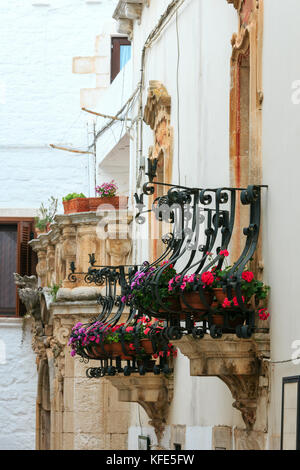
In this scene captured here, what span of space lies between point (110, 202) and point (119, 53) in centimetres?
714

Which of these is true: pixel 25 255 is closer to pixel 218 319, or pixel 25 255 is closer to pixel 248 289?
pixel 218 319

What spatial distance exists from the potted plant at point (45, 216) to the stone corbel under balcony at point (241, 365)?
12.1m

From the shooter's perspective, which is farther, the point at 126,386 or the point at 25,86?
the point at 25,86

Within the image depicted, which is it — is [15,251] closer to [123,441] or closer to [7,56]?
[7,56]

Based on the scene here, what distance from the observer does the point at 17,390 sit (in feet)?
80.5

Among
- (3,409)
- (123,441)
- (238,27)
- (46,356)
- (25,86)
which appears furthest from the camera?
(25,86)

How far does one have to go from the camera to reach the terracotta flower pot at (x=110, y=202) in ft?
63.2

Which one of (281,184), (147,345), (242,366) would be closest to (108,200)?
(147,345)

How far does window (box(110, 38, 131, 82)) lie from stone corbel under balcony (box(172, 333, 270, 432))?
52.0 feet

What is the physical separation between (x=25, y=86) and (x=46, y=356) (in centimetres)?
712

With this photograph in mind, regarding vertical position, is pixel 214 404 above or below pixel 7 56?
below

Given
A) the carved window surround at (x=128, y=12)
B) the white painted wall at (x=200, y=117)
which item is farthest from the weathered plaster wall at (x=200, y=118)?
the carved window surround at (x=128, y=12)

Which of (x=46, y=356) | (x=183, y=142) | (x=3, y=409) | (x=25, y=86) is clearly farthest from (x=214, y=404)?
(x=25, y=86)

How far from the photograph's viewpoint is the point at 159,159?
15648mm
